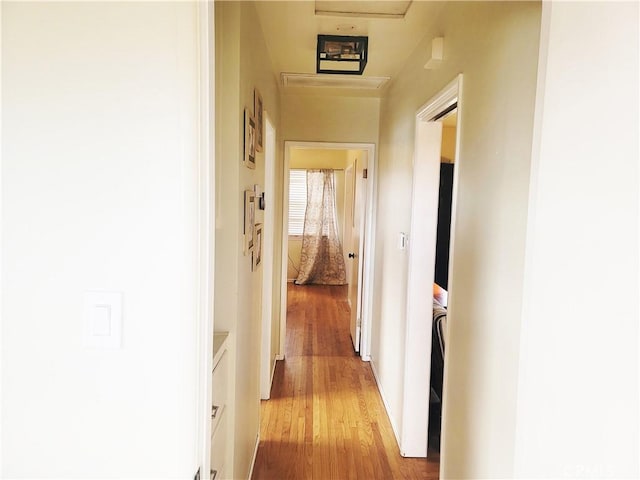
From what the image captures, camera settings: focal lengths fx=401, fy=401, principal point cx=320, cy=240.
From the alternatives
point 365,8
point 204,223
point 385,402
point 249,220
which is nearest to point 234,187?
point 249,220

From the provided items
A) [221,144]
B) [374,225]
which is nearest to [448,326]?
[221,144]

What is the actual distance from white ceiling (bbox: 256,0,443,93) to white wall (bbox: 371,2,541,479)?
5.8 inches

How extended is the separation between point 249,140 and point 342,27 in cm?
90

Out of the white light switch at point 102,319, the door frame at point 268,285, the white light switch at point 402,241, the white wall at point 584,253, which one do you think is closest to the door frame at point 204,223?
the white light switch at point 102,319

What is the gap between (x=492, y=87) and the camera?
1.34m

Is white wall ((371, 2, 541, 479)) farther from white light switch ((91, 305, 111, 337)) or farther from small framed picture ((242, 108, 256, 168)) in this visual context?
white light switch ((91, 305, 111, 337))

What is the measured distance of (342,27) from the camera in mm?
2156

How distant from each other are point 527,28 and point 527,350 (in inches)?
35.1

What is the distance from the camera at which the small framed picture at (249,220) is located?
1778 millimetres

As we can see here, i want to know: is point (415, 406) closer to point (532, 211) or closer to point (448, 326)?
point (448, 326)

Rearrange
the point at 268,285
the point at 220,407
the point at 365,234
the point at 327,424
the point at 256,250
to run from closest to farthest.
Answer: the point at 220,407 → the point at 256,250 → the point at 327,424 → the point at 268,285 → the point at 365,234

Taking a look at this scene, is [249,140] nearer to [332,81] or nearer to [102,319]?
[102,319]

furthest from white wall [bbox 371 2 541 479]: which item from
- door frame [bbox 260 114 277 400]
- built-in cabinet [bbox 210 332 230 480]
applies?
door frame [bbox 260 114 277 400]

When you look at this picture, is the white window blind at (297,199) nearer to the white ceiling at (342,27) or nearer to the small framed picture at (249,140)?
the white ceiling at (342,27)
